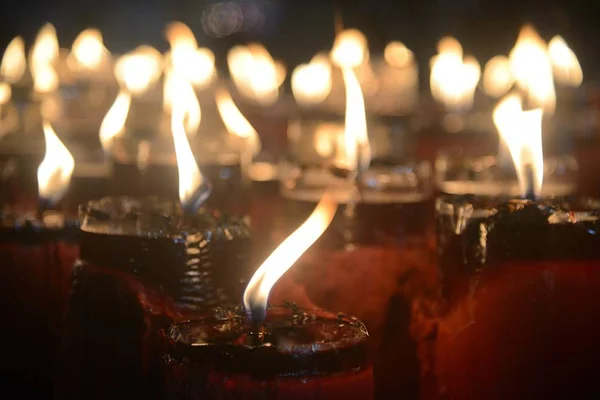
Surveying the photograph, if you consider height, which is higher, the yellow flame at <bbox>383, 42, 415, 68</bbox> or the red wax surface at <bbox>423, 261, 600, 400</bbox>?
the yellow flame at <bbox>383, 42, 415, 68</bbox>

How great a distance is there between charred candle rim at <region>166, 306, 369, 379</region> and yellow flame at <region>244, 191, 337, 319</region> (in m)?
0.03

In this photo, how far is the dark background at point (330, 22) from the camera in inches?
267

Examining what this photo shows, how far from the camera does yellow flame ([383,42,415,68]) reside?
6648 mm

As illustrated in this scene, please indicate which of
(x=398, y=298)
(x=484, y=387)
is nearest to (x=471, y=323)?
Result: (x=484, y=387)

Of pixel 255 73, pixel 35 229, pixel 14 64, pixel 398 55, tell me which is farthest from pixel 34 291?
pixel 398 55

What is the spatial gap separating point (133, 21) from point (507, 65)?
3.39 metres

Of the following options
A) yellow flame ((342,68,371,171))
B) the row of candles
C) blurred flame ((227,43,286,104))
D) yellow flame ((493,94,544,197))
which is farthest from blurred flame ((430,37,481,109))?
yellow flame ((493,94,544,197))

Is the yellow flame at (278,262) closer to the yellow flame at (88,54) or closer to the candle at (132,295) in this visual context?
the candle at (132,295)

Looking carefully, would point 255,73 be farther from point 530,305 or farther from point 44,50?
point 530,305

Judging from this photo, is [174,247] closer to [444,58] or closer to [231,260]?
[231,260]

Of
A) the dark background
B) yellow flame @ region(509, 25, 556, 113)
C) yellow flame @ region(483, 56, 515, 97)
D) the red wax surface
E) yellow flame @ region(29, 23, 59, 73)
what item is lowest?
the red wax surface

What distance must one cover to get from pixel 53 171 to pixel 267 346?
720mm

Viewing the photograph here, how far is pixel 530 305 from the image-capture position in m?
0.95

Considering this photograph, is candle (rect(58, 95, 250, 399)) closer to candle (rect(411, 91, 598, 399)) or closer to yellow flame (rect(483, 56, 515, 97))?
candle (rect(411, 91, 598, 399))
